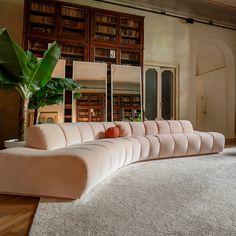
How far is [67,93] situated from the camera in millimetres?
4910

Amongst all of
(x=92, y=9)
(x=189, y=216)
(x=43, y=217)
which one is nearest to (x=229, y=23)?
(x=92, y=9)

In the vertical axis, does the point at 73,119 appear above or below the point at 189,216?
above

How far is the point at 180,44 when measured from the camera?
259 inches

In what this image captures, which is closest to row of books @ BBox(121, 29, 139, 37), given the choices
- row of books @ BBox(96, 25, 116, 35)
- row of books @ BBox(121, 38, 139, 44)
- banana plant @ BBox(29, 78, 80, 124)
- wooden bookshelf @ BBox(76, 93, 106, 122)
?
row of books @ BBox(121, 38, 139, 44)

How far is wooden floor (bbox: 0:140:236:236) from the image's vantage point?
1.50m

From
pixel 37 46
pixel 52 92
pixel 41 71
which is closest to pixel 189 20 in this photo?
pixel 37 46

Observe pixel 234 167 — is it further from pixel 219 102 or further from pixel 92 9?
pixel 219 102

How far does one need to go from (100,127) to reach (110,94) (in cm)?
180

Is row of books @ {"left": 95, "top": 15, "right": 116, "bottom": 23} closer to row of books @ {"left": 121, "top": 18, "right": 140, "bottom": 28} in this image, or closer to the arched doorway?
row of books @ {"left": 121, "top": 18, "right": 140, "bottom": 28}

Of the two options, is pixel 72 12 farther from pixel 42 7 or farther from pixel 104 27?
pixel 104 27

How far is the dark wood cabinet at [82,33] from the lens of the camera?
467 cm

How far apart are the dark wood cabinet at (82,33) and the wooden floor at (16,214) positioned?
2919 mm

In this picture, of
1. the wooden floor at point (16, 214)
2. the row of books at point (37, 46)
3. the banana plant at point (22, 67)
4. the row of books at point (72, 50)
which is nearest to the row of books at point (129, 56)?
the row of books at point (72, 50)

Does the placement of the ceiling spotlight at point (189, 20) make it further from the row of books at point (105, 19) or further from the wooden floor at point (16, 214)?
the wooden floor at point (16, 214)
